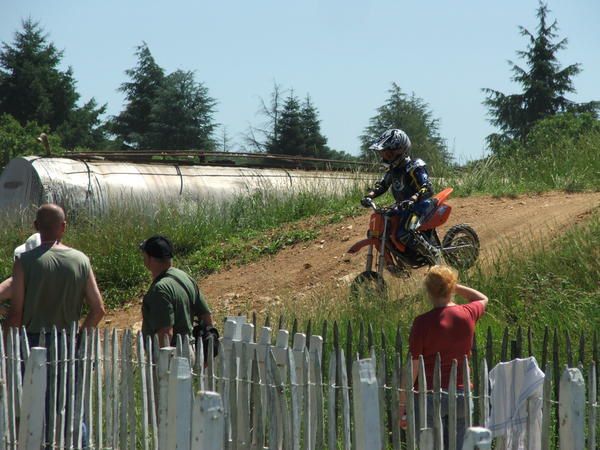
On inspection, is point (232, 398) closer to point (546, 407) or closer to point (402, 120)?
point (546, 407)

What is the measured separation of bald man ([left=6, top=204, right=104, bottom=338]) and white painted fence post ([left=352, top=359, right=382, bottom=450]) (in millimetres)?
2741

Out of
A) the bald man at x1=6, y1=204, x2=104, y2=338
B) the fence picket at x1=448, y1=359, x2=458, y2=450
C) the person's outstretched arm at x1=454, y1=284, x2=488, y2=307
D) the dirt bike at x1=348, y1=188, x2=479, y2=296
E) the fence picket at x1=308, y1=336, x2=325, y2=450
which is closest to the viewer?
the fence picket at x1=448, y1=359, x2=458, y2=450

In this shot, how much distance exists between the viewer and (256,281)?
1466 cm

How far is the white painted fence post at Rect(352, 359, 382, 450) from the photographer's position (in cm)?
478

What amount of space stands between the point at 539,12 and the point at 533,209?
103ft

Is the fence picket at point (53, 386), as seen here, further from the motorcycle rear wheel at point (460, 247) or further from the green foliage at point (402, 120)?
the green foliage at point (402, 120)

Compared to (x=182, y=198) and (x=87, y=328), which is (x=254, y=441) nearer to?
(x=87, y=328)

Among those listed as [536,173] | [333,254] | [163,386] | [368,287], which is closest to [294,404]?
[163,386]

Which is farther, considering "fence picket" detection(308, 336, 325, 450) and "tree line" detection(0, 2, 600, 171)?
"tree line" detection(0, 2, 600, 171)

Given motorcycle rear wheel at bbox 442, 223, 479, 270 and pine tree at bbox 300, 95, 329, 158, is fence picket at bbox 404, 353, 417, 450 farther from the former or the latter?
pine tree at bbox 300, 95, 329, 158

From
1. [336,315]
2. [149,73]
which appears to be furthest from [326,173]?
[149,73]

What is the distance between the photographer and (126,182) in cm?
2008

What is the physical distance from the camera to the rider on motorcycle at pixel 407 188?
11836 mm

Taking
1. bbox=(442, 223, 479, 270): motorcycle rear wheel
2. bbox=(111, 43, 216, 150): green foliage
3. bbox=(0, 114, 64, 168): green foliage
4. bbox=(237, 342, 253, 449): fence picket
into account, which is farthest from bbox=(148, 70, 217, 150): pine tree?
bbox=(237, 342, 253, 449): fence picket
